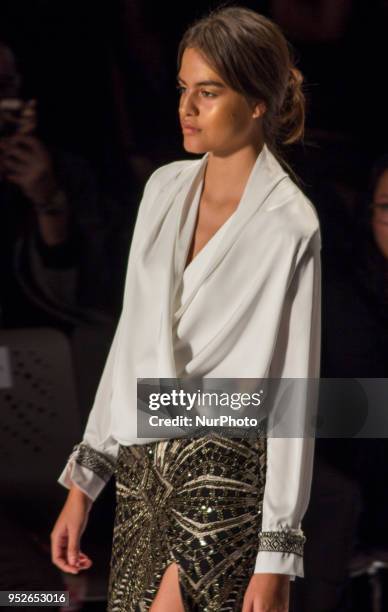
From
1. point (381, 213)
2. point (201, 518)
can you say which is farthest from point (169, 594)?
point (381, 213)

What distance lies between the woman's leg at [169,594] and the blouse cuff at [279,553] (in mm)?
106

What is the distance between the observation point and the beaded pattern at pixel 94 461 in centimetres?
155

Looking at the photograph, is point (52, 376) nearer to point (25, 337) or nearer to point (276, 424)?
point (25, 337)

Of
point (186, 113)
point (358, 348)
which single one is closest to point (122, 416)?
point (186, 113)

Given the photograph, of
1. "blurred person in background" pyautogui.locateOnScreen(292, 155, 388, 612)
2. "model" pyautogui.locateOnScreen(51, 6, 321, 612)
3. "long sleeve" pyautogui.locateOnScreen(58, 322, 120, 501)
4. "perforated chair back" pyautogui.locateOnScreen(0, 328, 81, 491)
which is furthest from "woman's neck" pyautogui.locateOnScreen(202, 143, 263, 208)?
"perforated chair back" pyautogui.locateOnScreen(0, 328, 81, 491)

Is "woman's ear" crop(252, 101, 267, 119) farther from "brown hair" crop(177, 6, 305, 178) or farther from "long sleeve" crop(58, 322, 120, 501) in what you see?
"long sleeve" crop(58, 322, 120, 501)

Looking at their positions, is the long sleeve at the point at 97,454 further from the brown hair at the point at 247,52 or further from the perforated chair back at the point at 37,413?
the perforated chair back at the point at 37,413

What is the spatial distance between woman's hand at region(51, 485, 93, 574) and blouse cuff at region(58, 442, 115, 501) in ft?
0.04

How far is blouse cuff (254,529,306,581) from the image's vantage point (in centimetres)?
137

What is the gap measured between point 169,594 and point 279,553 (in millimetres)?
156

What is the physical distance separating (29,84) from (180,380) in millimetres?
1099

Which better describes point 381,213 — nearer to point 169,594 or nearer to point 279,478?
point 279,478

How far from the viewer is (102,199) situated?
2354 millimetres

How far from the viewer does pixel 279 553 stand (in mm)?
1370
